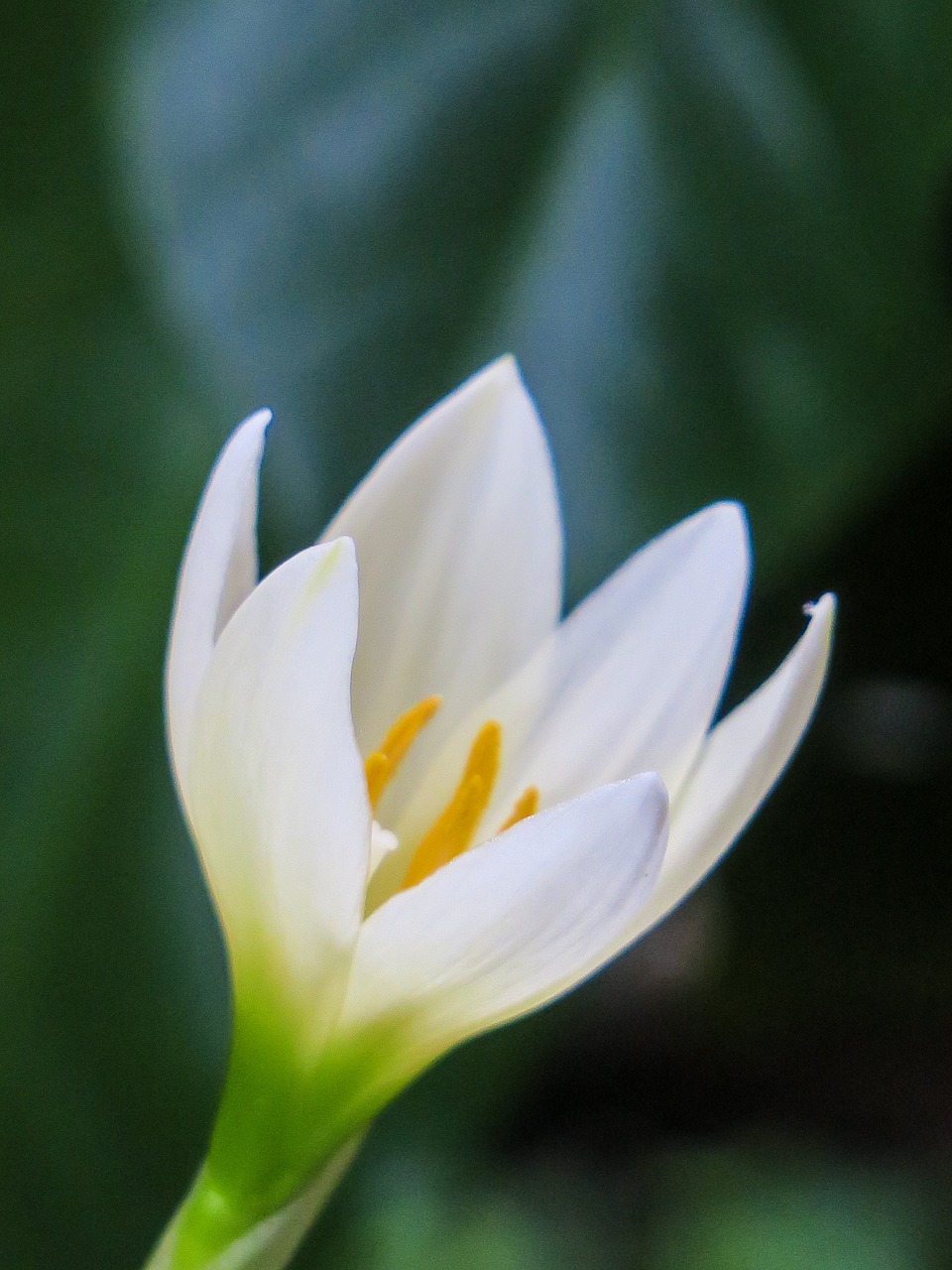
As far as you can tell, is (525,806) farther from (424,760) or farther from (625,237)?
(625,237)

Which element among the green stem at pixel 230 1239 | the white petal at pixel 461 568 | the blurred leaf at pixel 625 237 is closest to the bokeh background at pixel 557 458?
the blurred leaf at pixel 625 237

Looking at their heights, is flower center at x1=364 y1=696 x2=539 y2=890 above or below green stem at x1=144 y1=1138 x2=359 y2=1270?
above

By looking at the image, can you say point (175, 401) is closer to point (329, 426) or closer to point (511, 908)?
point (329, 426)

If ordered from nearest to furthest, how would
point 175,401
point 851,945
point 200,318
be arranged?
point 200,318
point 175,401
point 851,945

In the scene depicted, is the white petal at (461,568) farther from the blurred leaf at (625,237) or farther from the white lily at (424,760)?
the blurred leaf at (625,237)

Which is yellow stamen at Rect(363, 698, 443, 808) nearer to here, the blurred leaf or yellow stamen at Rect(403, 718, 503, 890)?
yellow stamen at Rect(403, 718, 503, 890)

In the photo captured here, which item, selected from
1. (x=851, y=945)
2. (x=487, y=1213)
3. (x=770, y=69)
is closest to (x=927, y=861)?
(x=851, y=945)

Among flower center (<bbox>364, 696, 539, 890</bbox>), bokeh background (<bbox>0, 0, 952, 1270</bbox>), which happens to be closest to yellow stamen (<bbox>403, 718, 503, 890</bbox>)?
flower center (<bbox>364, 696, 539, 890</bbox>)

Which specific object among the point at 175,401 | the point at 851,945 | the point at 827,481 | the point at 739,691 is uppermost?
the point at 175,401
